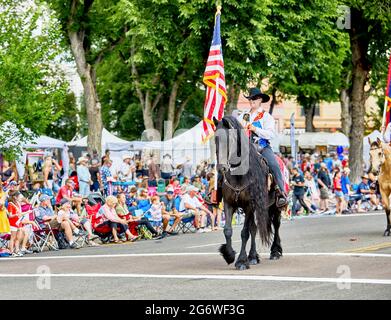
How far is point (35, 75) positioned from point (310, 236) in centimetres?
Answer: 923

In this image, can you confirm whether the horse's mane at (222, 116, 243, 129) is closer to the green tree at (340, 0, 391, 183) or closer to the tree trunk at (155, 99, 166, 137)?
the green tree at (340, 0, 391, 183)

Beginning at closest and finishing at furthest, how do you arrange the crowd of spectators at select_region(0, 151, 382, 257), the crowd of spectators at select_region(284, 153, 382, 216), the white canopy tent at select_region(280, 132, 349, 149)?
the crowd of spectators at select_region(0, 151, 382, 257) → the crowd of spectators at select_region(284, 153, 382, 216) → the white canopy tent at select_region(280, 132, 349, 149)

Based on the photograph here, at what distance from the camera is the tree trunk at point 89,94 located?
39.4 m

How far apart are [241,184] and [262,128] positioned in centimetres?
126

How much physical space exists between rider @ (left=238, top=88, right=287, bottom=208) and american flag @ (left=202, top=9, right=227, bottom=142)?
5.52 metres

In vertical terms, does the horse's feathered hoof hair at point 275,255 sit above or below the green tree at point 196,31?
below

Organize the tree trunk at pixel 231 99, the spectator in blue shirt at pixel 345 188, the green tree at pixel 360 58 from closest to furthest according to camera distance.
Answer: the spectator in blue shirt at pixel 345 188 → the tree trunk at pixel 231 99 → the green tree at pixel 360 58

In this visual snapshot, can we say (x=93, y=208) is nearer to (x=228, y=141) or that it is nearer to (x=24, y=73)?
(x=24, y=73)

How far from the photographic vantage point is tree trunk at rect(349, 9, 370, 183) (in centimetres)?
4491

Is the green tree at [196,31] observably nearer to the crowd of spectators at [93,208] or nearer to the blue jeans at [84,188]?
the crowd of spectators at [93,208]

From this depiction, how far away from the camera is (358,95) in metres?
45.1

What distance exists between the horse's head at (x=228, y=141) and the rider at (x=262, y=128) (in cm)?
89

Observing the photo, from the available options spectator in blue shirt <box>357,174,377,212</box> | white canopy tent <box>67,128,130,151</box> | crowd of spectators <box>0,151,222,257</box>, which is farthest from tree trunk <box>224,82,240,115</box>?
crowd of spectators <box>0,151,222,257</box>

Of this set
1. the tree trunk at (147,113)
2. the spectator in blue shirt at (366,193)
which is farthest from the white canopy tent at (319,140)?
the spectator in blue shirt at (366,193)
